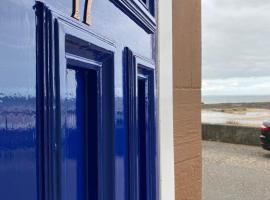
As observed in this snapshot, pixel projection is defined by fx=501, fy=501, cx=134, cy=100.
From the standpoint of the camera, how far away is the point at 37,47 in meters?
0.93

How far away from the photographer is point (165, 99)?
232cm

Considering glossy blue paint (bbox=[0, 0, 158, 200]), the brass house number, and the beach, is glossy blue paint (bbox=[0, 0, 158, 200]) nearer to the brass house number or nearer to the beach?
the brass house number

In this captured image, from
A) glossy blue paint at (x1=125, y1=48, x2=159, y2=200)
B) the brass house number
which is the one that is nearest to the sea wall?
glossy blue paint at (x1=125, y1=48, x2=159, y2=200)

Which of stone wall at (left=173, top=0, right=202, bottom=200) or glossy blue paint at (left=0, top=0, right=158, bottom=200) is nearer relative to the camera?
glossy blue paint at (left=0, top=0, right=158, bottom=200)

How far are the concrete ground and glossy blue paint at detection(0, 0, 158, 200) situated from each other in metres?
7.91

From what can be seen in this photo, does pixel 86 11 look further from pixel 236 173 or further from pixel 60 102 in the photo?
pixel 236 173

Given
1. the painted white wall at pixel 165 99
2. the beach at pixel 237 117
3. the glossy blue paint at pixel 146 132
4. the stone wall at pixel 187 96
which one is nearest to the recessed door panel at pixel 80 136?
the glossy blue paint at pixel 146 132

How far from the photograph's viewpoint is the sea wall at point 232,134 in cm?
1666

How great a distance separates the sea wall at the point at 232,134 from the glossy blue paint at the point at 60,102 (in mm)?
15554

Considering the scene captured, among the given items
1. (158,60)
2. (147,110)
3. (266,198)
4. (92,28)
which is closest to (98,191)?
(92,28)

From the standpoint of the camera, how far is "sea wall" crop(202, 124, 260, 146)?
54.6 feet

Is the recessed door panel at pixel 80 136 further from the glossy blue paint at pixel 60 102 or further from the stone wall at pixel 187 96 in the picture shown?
the stone wall at pixel 187 96

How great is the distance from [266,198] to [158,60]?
24.6 feet

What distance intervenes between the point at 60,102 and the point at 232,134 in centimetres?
1672
